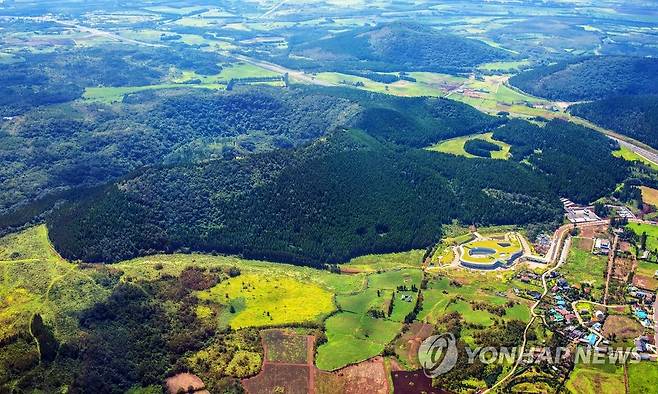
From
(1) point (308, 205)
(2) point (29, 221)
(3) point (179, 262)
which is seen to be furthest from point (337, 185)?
(2) point (29, 221)

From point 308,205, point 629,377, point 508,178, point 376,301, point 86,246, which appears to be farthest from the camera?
point 508,178

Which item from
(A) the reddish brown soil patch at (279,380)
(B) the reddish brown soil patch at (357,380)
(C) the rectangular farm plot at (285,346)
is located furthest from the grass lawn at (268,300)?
(B) the reddish brown soil patch at (357,380)

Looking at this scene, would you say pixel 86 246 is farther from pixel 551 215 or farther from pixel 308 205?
pixel 551 215

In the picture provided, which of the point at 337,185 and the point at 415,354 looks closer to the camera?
the point at 415,354

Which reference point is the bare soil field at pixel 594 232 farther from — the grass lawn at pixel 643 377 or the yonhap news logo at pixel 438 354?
the yonhap news logo at pixel 438 354

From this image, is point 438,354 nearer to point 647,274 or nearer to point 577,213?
point 647,274

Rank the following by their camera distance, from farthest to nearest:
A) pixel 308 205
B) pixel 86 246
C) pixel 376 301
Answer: pixel 308 205, pixel 86 246, pixel 376 301
